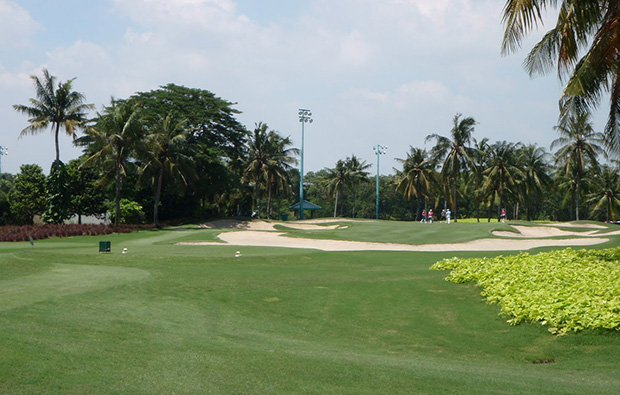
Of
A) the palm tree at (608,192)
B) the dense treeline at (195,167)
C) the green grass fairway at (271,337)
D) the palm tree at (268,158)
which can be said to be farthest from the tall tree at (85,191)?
the palm tree at (608,192)

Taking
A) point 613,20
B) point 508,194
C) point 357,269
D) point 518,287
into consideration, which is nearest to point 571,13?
point 613,20

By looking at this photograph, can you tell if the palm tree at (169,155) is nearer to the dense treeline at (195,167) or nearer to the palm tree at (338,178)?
the dense treeline at (195,167)

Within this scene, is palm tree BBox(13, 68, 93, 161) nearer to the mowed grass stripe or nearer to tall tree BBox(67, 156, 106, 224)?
tall tree BBox(67, 156, 106, 224)

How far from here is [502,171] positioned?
2884 inches

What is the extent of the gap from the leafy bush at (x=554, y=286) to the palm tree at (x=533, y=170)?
196ft

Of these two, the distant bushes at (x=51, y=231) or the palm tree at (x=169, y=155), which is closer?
the distant bushes at (x=51, y=231)

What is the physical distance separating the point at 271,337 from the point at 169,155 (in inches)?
1866

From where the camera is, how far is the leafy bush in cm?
1162

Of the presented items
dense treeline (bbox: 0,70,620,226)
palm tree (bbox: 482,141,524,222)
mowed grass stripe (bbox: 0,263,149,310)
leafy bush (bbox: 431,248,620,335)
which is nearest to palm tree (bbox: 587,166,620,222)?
dense treeline (bbox: 0,70,620,226)

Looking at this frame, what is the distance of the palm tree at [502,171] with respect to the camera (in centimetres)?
7319

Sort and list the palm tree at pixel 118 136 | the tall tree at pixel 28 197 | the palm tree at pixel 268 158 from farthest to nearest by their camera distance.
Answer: the palm tree at pixel 268 158, the tall tree at pixel 28 197, the palm tree at pixel 118 136

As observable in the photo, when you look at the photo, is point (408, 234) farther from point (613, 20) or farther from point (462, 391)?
point (462, 391)

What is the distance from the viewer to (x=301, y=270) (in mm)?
20312

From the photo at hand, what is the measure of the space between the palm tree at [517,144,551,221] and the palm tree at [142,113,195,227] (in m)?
44.3
